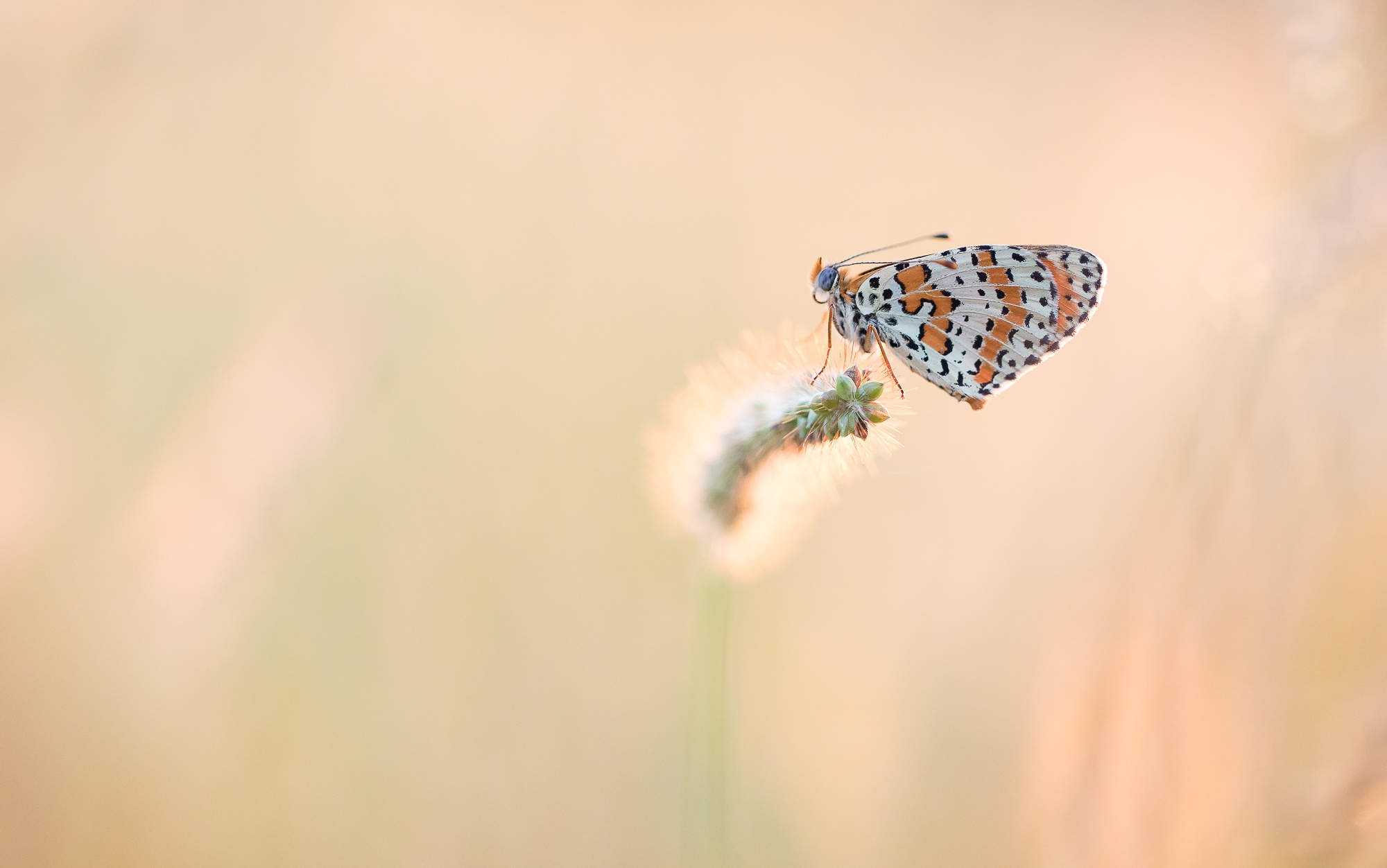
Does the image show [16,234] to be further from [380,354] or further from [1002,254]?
[1002,254]

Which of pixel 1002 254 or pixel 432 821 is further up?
pixel 1002 254

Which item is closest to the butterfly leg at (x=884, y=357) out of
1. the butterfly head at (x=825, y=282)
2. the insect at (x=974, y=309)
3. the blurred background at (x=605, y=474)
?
the insect at (x=974, y=309)

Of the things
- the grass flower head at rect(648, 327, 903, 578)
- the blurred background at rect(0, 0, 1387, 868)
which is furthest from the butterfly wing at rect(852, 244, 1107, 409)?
the blurred background at rect(0, 0, 1387, 868)

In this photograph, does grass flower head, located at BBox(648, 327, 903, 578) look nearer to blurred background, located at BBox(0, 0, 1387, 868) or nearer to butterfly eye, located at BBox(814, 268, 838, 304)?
blurred background, located at BBox(0, 0, 1387, 868)

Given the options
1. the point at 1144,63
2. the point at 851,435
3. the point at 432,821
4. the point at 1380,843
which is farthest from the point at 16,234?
the point at 1144,63

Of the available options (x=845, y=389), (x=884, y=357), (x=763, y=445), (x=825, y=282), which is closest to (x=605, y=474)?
(x=825, y=282)

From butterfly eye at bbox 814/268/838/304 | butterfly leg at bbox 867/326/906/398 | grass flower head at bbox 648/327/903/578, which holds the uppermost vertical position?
butterfly eye at bbox 814/268/838/304

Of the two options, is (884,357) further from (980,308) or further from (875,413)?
(875,413)

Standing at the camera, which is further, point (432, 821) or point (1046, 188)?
point (1046, 188)
